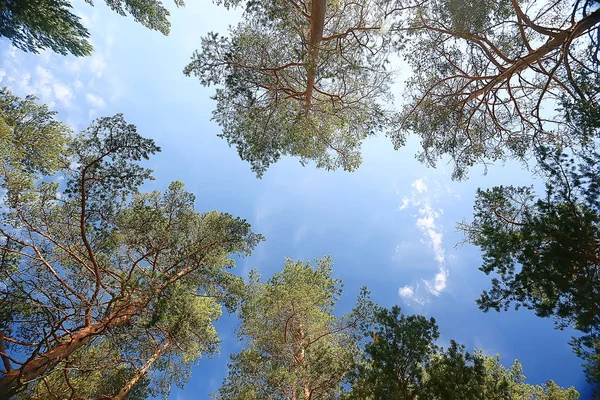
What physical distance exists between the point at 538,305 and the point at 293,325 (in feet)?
25.6

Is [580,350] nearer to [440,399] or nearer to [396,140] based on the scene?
[440,399]

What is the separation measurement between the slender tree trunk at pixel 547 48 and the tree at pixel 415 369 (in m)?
6.18

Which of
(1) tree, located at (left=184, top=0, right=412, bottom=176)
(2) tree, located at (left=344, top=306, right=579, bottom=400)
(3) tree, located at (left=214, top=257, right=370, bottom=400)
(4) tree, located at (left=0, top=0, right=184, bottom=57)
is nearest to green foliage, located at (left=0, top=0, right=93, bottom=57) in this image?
(4) tree, located at (left=0, top=0, right=184, bottom=57)

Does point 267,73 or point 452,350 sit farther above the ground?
point 267,73

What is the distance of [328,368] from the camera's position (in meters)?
7.04

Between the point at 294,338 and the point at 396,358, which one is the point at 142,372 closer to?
the point at 294,338

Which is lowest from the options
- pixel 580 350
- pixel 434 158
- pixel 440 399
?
pixel 440 399

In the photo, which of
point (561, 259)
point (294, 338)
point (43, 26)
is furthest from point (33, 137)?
point (561, 259)

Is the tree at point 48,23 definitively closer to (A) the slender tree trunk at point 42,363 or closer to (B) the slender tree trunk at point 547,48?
(A) the slender tree trunk at point 42,363

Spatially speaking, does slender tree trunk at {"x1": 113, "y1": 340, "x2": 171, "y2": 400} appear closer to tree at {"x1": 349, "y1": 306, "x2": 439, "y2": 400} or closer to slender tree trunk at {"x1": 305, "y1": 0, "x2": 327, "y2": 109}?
tree at {"x1": 349, "y1": 306, "x2": 439, "y2": 400}

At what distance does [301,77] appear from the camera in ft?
30.9

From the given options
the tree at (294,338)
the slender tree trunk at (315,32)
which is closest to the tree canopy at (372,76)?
the slender tree trunk at (315,32)

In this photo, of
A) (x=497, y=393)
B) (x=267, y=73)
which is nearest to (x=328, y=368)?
(x=497, y=393)

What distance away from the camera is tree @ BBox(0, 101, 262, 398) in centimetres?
564
